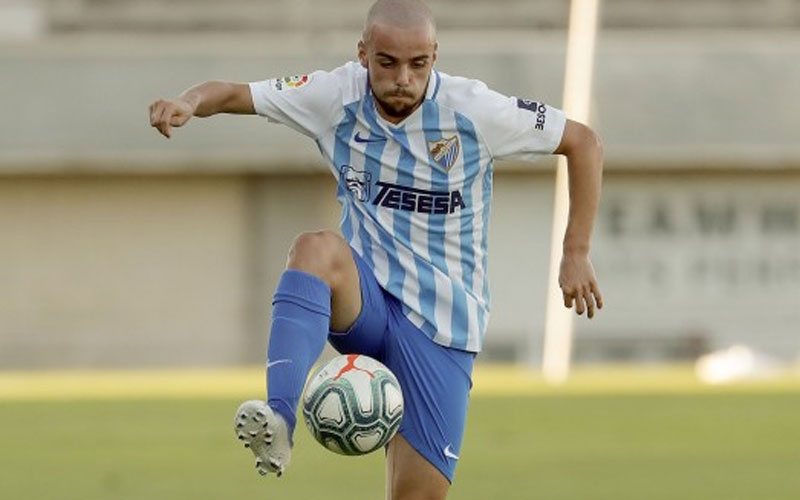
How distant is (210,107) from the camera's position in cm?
782

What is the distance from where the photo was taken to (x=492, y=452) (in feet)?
48.7

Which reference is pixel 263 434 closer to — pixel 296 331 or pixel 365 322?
pixel 296 331

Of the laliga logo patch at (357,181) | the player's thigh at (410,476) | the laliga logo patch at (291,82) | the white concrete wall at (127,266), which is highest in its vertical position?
the laliga logo patch at (291,82)

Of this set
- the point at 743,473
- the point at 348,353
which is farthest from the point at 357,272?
the point at 743,473

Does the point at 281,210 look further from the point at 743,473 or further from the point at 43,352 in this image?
the point at 743,473

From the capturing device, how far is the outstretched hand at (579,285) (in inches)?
309

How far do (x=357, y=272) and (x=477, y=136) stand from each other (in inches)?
26.0

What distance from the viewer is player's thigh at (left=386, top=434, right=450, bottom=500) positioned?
8305 mm

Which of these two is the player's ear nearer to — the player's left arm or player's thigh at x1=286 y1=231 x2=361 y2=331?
player's thigh at x1=286 y1=231 x2=361 y2=331

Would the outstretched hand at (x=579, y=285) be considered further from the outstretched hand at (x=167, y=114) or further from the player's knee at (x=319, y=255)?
the outstretched hand at (x=167, y=114)

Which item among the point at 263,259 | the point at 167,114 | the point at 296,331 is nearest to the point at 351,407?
the point at 296,331

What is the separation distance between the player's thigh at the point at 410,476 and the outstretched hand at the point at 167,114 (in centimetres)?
162

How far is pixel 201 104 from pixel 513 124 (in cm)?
111

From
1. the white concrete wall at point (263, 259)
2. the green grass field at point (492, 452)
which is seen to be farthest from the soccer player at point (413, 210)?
the white concrete wall at point (263, 259)
